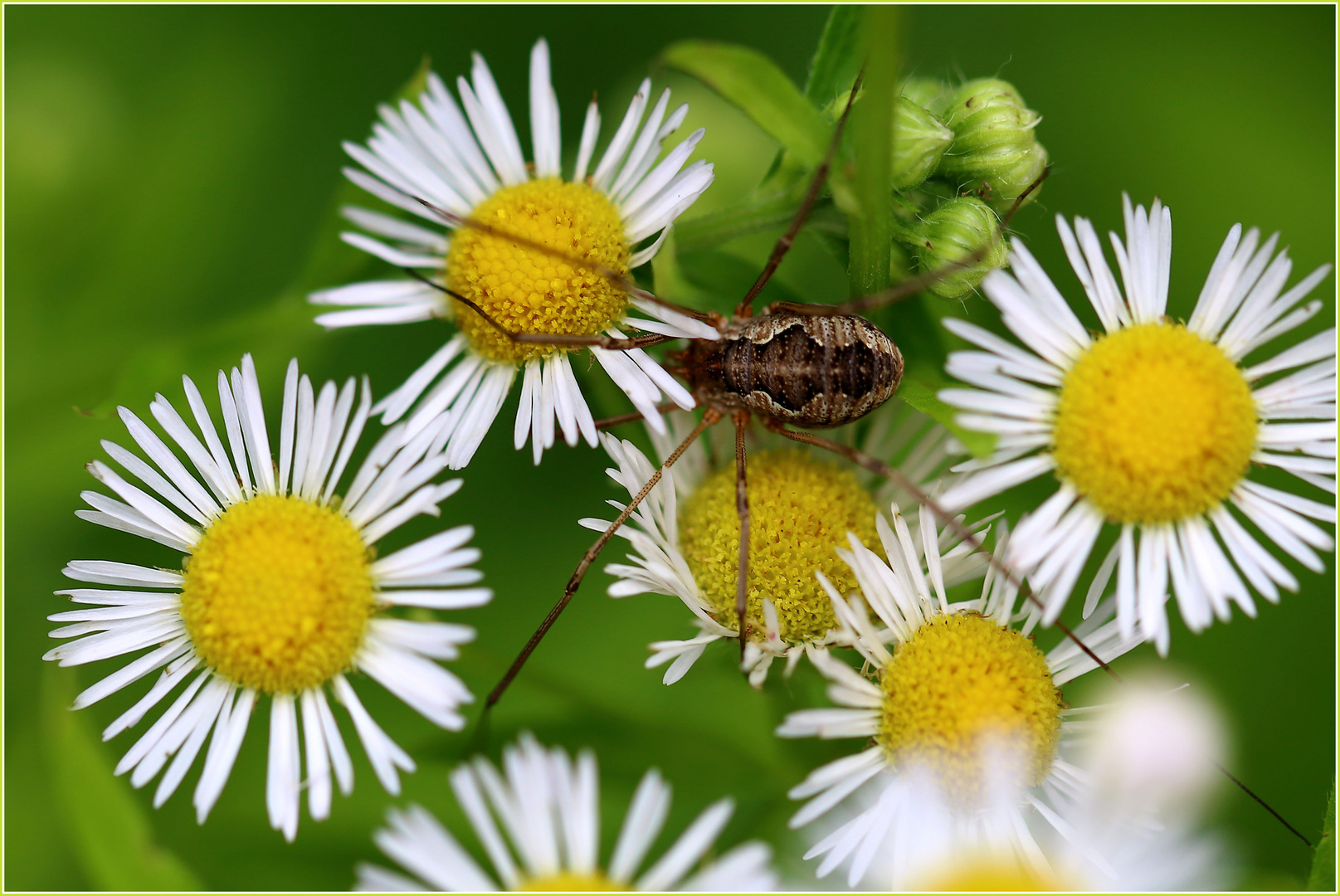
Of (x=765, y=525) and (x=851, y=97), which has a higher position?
(x=851, y=97)

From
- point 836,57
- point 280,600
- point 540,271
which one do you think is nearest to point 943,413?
point 836,57

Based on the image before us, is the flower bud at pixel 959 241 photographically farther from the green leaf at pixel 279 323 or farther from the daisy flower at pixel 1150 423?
the green leaf at pixel 279 323

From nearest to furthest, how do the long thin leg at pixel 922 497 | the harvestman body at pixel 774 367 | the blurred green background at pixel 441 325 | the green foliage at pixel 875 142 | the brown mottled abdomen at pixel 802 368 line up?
the green foliage at pixel 875 142, the long thin leg at pixel 922 497, the harvestman body at pixel 774 367, the brown mottled abdomen at pixel 802 368, the blurred green background at pixel 441 325

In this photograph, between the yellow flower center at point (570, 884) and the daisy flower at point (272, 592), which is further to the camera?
the daisy flower at point (272, 592)

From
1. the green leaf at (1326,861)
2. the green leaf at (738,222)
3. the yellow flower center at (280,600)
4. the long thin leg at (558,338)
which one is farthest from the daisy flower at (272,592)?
the green leaf at (1326,861)

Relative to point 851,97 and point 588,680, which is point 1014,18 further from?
point 588,680

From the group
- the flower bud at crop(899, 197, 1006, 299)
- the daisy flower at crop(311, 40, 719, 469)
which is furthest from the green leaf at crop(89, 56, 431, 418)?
the flower bud at crop(899, 197, 1006, 299)

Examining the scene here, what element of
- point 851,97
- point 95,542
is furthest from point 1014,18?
point 95,542
